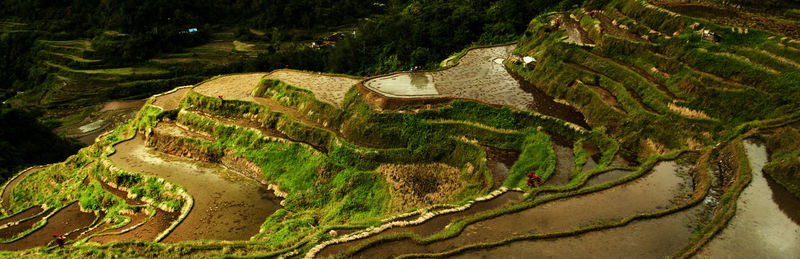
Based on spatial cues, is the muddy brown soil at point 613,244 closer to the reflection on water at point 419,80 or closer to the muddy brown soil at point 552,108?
the muddy brown soil at point 552,108

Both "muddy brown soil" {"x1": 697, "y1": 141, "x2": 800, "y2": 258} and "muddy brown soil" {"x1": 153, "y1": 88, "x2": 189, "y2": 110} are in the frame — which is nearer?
"muddy brown soil" {"x1": 697, "y1": 141, "x2": 800, "y2": 258}

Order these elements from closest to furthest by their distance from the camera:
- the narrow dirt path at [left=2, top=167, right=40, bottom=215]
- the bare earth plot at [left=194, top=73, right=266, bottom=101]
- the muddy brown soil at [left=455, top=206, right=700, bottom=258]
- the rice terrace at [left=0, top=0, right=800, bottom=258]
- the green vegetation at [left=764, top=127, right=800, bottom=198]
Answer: the muddy brown soil at [left=455, top=206, right=700, bottom=258], the rice terrace at [left=0, top=0, right=800, bottom=258], the green vegetation at [left=764, top=127, right=800, bottom=198], the narrow dirt path at [left=2, top=167, right=40, bottom=215], the bare earth plot at [left=194, top=73, right=266, bottom=101]

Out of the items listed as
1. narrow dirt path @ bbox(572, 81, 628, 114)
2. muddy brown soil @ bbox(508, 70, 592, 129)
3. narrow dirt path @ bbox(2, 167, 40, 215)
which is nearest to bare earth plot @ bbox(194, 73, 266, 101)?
narrow dirt path @ bbox(2, 167, 40, 215)

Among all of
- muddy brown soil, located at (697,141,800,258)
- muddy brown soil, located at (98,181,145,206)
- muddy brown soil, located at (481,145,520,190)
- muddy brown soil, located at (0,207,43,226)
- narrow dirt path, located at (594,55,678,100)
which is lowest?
muddy brown soil, located at (0,207,43,226)

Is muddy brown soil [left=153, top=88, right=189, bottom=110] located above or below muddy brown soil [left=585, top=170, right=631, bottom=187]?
below

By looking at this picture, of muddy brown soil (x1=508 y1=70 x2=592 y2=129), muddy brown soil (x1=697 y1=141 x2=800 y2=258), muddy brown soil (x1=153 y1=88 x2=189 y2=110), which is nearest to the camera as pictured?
muddy brown soil (x1=697 y1=141 x2=800 y2=258)

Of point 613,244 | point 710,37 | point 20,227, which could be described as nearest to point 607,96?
point 710,37

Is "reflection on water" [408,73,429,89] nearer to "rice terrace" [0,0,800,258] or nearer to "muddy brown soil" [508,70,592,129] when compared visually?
"rice terrace" [0,0,800,258]
